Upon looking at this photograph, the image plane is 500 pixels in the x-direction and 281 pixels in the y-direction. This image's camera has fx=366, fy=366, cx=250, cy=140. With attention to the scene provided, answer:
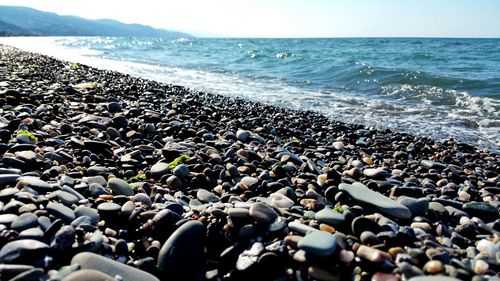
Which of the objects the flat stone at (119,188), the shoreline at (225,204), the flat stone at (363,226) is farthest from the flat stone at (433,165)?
the flat stone at (119,188)

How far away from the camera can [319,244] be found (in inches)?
84.3

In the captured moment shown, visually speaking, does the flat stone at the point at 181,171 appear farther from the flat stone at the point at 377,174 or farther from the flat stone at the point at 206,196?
the flat stone at the point at 377,174

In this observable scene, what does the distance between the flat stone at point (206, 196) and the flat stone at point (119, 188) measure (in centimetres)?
61

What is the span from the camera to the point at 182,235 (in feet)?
8.04

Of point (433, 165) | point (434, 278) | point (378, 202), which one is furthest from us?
point (433, 165)

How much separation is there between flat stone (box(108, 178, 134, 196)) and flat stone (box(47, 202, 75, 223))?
0.66 meters

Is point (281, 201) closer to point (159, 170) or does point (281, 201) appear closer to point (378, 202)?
point (378, 202)

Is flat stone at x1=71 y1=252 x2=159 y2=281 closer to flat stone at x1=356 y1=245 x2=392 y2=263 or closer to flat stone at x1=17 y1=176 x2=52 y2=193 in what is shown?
flat stone at x1=17 y1=176 x2=52 y2=193

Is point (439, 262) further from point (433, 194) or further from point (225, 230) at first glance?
point (433, 194)

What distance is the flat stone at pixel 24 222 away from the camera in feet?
7.33

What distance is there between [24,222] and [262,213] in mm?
1519

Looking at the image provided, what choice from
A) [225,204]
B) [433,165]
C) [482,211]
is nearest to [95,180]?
[225,204]

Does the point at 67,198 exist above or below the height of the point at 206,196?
above

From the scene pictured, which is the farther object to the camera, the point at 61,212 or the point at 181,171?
A: the point at 181,171
